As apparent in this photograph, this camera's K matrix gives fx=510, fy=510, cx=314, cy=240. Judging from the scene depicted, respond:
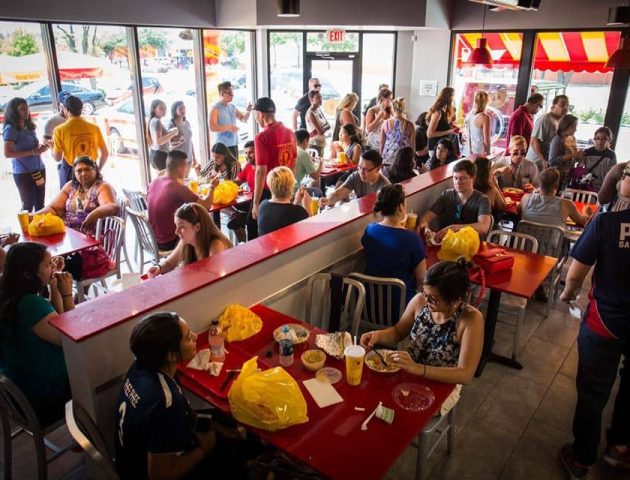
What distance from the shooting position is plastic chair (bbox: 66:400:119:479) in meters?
1.89

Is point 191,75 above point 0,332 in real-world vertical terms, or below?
above

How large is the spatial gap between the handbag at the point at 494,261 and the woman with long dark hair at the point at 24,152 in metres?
4.88

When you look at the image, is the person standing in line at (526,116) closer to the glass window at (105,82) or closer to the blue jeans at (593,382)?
the blue jeans at (593,382)

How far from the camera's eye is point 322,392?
232 cm

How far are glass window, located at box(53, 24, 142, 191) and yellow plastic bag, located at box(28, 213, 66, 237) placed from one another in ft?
10.8

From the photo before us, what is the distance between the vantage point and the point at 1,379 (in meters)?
2.25

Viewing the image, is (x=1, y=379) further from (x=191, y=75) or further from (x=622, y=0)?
(x=622, y=0)

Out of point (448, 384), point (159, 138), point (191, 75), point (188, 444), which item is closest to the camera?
point (188, 444)

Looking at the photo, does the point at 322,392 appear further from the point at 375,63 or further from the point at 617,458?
the point at 375,63

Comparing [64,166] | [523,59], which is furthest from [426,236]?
[523,59]

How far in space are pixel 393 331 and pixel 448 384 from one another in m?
0.53

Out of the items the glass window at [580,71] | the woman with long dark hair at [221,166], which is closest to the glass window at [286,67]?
the woman with long dark hair at [221,166]

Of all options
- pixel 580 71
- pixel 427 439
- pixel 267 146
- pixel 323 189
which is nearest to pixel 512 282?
pixel 427 439

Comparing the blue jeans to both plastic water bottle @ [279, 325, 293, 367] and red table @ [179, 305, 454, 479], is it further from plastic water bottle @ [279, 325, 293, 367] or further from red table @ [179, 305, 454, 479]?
plastic water bottle @ [279, 325, 293, 367]
